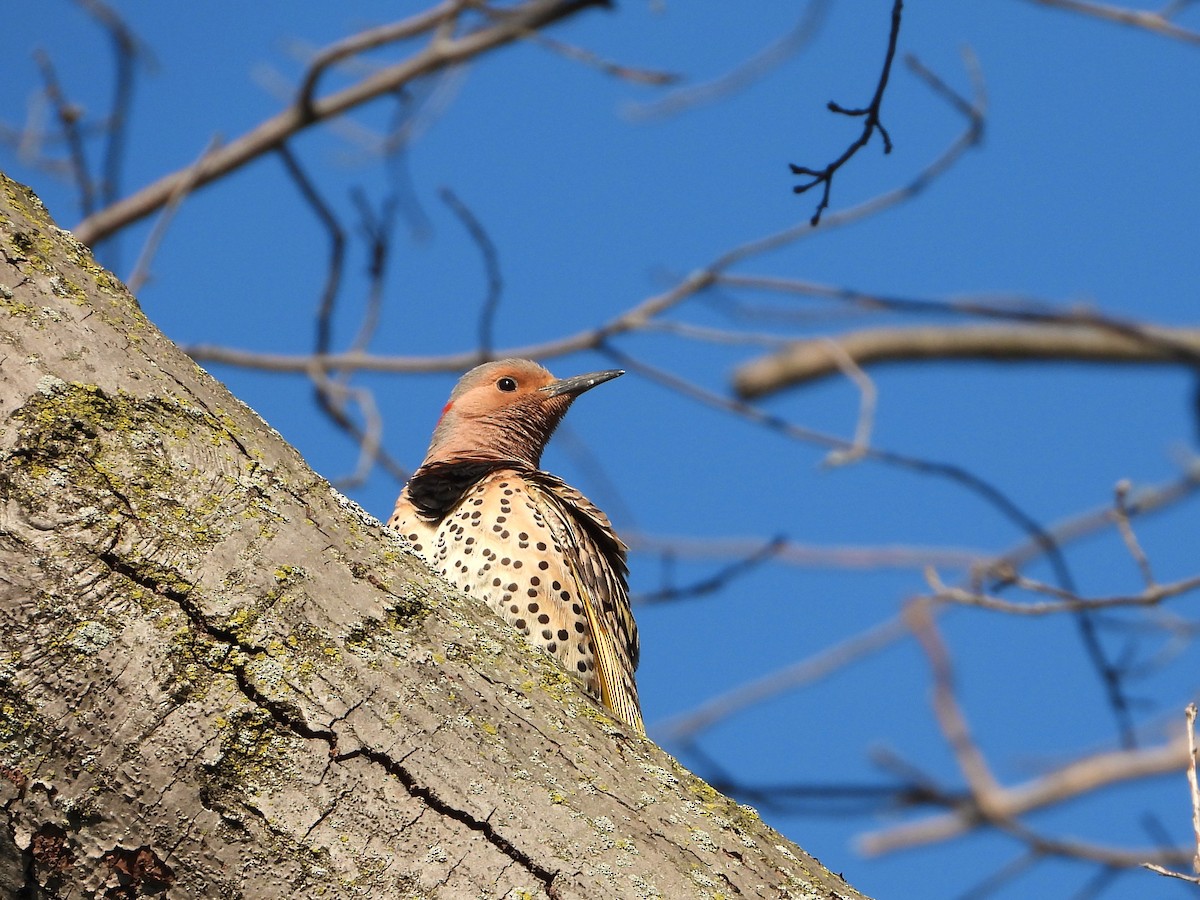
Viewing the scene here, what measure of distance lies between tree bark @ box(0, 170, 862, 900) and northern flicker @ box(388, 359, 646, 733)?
195cm

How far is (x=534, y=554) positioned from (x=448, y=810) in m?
2.58

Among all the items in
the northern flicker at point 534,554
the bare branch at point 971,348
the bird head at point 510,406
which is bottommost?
the northern flicker at point 534,554

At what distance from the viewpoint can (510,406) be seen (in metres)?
6.26

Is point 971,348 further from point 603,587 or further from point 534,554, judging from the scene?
point 534,554

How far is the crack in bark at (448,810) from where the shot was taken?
2238mm

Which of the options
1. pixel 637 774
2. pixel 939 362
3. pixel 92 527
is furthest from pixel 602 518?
pixel 92 527

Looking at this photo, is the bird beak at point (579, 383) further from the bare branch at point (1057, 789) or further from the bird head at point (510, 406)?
the bare branch at point (1057, 789)

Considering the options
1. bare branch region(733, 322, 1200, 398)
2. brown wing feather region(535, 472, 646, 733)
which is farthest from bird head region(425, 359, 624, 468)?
bare branch region(733, 322, 1200, 398)

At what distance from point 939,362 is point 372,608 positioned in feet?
16.3

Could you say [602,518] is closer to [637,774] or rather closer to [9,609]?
[637,774]

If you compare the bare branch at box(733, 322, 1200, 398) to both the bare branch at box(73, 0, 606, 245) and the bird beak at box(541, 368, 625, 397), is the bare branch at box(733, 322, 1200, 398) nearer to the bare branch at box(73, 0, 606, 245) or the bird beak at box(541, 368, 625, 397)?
the bird beak at box(541, 368, 625, 397)

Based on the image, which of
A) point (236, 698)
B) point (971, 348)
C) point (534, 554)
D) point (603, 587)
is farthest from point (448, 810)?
point (971, 348)

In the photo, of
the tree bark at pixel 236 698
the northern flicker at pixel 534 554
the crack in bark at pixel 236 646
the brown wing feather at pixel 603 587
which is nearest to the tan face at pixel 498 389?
the northern flicker at pixel 534 554

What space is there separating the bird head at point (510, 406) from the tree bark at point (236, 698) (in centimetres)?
360
